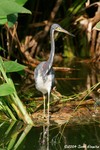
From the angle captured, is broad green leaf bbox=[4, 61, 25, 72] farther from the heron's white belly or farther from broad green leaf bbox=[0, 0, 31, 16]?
broad green leaf bbox=[0, 0, 31, 16]

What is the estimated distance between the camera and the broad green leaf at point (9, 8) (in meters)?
4.69

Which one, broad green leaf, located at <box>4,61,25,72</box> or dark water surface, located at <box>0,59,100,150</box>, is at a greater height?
broad green leaf, located at <box>4,61,25,72</box>

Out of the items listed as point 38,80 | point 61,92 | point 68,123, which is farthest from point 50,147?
point 61,92

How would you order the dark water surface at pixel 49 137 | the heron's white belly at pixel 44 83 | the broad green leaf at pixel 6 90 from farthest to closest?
the heron's white belly at pixel 44 83 < the broad green leaf at pixel 6 90 < the dark water surface at pixel 49 137

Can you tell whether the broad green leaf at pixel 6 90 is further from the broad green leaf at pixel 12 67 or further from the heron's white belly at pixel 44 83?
the heron's white belly at pixel 44 83

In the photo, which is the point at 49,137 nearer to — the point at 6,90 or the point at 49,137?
the point at 49,137

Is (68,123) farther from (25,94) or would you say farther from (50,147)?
Answer: (25,94)

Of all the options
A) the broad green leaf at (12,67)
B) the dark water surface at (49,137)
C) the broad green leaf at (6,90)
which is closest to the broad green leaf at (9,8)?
the broad green leaf at (12,67)

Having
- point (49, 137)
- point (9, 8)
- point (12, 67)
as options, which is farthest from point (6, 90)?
point (9, 8)

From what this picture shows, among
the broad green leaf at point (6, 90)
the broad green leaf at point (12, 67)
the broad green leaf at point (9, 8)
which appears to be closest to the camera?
the broad green leaf at point (6, 90)

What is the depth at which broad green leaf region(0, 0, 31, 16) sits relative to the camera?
4.69 meters

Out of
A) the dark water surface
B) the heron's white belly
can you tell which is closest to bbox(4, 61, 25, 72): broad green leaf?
the heron's white belly

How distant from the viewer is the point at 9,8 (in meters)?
4.70

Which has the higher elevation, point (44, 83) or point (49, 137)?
point (44, 83)
